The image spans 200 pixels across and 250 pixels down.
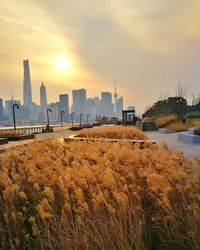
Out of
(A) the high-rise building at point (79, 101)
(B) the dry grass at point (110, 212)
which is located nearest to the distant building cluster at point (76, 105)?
(A) the high-rise building at point (79, 101)

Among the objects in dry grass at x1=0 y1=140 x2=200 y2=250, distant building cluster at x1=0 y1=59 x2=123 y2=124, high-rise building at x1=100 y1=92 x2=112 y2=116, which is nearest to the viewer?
dry grass at x1=0 y1=140 x2=200 y2=250

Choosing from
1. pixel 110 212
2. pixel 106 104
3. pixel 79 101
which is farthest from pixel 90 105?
pixel 110 212

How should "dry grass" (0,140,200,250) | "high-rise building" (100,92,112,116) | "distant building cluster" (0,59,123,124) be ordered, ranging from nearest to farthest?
"dry grass" (0,140,200,250) < "distant building cluster" (0,59,123,124) < "high-rise building" (100,92,112,116)

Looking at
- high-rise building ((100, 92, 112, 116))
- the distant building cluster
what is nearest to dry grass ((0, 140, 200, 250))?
the distant building cluster

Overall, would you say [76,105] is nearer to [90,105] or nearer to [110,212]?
[90,105]

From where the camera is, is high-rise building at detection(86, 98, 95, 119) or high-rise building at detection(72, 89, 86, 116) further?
high-rise building at detection(86, 98, 95, 119)

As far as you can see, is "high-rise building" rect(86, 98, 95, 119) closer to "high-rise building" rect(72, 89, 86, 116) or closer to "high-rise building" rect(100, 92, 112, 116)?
"high-rise building" rect(72, 89, 86, 116)

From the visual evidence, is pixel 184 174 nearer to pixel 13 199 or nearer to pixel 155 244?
pixel 155 244

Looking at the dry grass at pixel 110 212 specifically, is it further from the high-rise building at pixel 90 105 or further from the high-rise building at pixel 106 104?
the high-rise building at pixel 106 104

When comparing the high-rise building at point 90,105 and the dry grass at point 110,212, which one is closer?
the dry grass at point 110,212

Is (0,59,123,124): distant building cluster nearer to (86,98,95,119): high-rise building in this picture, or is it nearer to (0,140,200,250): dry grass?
(86,98,95,119): high-rise building

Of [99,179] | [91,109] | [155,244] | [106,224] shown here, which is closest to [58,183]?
Answer: [99,179]

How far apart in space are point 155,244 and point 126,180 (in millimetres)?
861

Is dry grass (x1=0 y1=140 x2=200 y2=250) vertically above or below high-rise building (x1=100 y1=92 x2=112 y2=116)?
below
